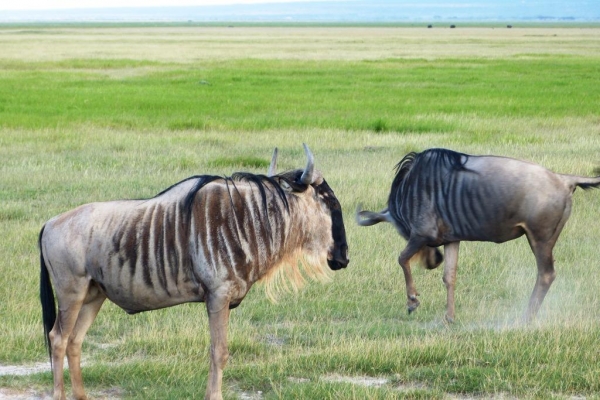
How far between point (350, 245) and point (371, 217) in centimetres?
156

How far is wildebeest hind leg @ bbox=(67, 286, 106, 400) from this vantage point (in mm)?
4883

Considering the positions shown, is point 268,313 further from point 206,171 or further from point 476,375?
point 206,171

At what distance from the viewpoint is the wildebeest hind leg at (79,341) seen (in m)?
4.88

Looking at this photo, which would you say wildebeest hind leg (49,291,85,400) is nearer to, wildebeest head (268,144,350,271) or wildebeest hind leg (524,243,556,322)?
wildebeest head (268,144,350,271)

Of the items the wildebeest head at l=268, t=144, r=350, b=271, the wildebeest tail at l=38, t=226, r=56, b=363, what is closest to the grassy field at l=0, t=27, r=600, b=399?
the wildebeest tail at l=38, t=226, r=56, b=363

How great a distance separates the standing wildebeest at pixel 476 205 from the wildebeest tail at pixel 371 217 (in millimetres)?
90

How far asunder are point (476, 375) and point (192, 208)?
199 centimetres

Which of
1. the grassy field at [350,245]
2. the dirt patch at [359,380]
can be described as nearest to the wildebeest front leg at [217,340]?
the grassy field at [350,245]

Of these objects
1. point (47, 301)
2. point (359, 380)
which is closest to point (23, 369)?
point (47, 301)

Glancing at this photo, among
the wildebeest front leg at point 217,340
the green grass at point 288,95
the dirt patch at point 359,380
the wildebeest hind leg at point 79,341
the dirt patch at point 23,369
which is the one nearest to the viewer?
the wildebeest front leg at point 217,340

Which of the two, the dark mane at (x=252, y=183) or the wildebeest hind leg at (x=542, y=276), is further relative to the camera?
the wildebeest hind leg at (x=542, y=276)

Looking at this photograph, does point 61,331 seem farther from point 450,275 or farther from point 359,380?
point 450,275

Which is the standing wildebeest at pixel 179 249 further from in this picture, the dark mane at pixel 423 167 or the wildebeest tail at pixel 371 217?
the wildebeest tail at pixel 371 217

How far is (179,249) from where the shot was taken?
4691mm
